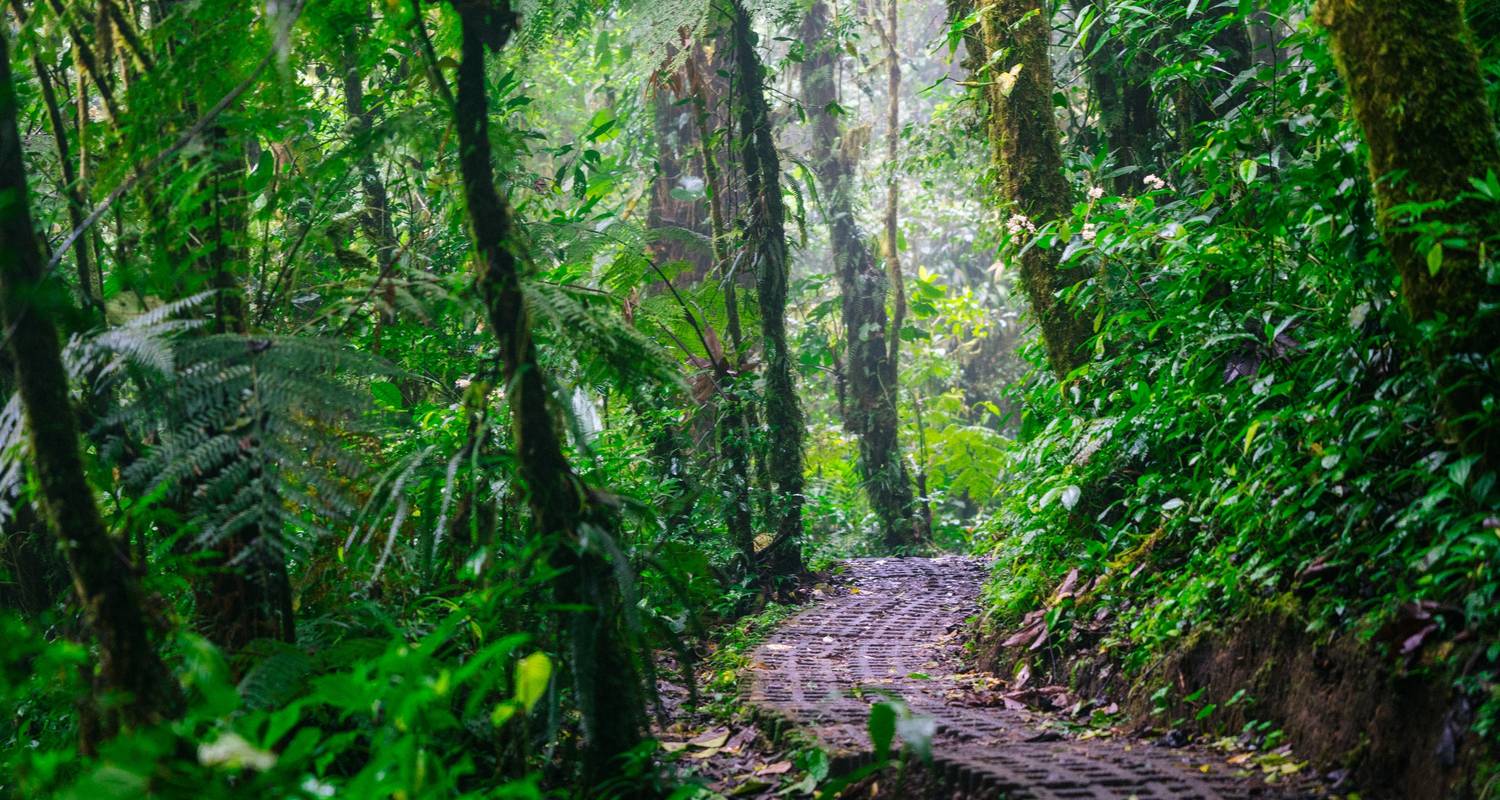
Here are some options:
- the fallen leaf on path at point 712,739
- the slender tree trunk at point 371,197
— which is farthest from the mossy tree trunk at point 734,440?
the fallen leaf on path at point 712,739

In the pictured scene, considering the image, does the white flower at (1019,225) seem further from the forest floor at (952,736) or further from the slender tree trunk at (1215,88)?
the forest floor at (952,736)

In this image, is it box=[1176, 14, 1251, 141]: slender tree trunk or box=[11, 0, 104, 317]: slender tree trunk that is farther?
box=[1176, 14, 1251, 141]: slender tree trunk

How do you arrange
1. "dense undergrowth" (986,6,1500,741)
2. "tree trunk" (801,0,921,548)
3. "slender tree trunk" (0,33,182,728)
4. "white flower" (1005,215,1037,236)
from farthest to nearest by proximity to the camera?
"tree trunk" (801,0,921,548) → "white flower" (1005,215,1037,236) → "dense undergrowth" (986,6,1500,741) → "slender tree trunk" (0,33,182,728)

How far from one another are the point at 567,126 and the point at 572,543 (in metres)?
22.3

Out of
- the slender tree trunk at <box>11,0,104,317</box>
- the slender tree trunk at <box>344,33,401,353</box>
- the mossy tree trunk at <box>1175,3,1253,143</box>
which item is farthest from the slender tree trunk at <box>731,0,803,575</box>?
the slender tree trunk at <box>11,0,104,317</box>

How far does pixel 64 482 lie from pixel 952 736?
8.35ft

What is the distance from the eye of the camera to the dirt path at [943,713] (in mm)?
2770

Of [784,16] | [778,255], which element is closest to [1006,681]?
[778,255]

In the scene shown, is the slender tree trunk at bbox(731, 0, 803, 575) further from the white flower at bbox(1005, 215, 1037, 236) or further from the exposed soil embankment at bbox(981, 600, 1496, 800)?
the exposed soil embankment at bbox(981, 600, 1496, 800)

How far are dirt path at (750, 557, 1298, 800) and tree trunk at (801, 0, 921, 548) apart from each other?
5.29m

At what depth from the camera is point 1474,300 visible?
10.0 ft

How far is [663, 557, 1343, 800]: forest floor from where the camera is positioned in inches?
110

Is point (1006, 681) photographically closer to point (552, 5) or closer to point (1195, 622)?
point (1195, 622)

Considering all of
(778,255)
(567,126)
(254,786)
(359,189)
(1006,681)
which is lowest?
(1006,681)
